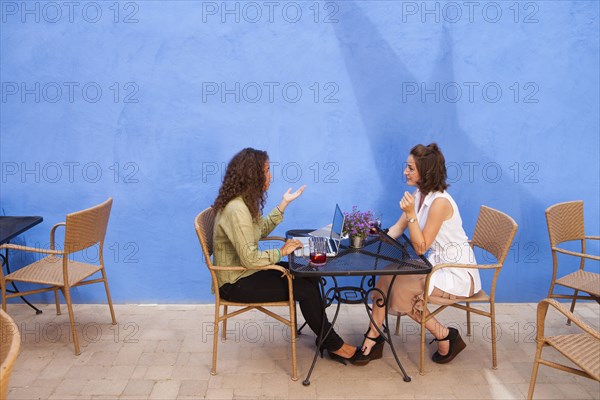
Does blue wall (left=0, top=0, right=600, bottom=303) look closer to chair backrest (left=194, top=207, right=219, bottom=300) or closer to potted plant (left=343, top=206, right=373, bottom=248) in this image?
chair backrest (left=194, top=207, right=219, bottom=300)

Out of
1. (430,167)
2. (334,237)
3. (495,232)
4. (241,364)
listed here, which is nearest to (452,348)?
(495,232)

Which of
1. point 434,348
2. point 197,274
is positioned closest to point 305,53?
point 197,274

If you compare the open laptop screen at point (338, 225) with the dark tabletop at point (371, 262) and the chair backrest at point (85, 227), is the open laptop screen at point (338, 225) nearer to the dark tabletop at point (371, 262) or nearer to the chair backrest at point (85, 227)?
the dark tabletop at point (371, 262)

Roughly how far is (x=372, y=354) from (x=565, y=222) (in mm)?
1432

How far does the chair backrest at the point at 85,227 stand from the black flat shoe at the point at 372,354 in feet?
5.24

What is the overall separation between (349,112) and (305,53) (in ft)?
1.56

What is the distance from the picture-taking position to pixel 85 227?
3.02 m

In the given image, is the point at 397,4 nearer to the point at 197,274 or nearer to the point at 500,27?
the point at 500,27

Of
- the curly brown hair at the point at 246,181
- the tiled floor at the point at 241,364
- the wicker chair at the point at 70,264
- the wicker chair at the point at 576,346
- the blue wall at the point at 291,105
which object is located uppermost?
the blue wall at the point at 291,105

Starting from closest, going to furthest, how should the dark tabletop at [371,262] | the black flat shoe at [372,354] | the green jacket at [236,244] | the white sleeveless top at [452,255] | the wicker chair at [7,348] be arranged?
the wicker chair at [7,348] → the dark tabletop at [371,262] → the green jacket at [236,244] → the white sleeveless top at [452,255] → the black flat shoe at [372,354]

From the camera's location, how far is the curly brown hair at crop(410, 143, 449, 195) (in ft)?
9.53

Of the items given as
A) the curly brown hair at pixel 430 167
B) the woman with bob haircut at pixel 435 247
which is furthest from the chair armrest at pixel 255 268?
the curly brown hair at pixel 430 167

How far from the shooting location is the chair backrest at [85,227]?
291 centimetres

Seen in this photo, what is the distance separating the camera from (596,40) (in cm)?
360
